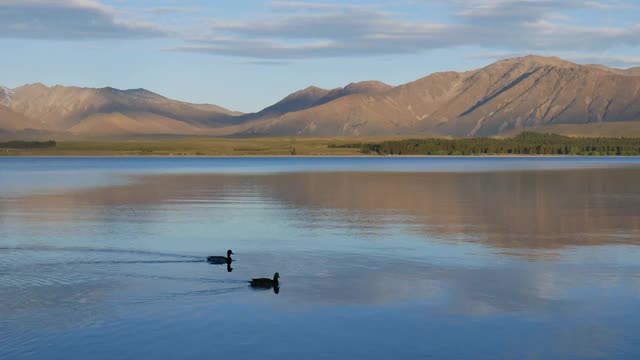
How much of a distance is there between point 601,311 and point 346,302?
9.69m

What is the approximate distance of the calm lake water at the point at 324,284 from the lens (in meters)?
27.1

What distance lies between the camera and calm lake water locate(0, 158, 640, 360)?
88.8 ft

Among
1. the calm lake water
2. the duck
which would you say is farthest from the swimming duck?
the duck

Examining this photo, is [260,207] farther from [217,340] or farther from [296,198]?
[217,340]

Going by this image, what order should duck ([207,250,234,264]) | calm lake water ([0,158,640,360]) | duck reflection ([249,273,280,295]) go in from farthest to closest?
duck ([207,250,234,264])
duck reflection ([249,273,280,295])
calm lake water ([0,158,640,360])

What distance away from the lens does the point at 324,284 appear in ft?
121

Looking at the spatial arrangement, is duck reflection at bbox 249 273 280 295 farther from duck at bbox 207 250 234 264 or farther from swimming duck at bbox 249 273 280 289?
duck at bbox 207 250 234 264

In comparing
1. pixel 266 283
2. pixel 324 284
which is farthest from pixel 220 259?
pixel 324 284

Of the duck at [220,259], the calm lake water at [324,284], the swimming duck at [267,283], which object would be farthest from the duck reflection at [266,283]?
the duck at [220,259]

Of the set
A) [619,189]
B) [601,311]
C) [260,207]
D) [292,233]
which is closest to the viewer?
[601,311]

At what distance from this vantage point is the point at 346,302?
1300 inches

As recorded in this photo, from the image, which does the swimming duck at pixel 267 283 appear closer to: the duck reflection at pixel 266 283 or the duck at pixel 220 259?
the duck reflection at pixel 266 283

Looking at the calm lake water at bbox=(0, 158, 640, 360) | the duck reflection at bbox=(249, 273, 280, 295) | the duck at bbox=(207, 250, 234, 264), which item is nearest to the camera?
the calm lake water at bbox=(0, 158, 640, 360)

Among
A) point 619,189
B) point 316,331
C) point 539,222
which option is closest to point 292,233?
point 539,222
